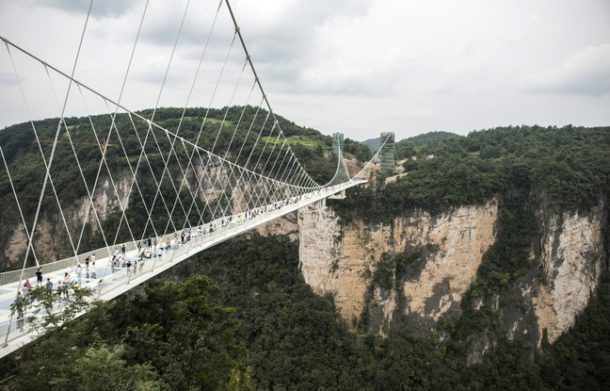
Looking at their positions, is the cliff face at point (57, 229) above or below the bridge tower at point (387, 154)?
below

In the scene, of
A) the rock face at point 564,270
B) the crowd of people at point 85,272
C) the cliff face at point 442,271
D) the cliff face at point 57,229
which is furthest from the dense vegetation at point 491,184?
the cliff face at point 57,229

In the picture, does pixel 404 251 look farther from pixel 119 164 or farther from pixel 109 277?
pixel 119 164

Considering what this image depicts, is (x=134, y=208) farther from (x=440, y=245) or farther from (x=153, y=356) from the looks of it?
(x=153, y=356)

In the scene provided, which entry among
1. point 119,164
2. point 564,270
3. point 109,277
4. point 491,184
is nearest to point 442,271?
point 491,184

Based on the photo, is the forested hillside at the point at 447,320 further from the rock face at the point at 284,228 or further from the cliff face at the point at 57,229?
the cliff face at the point at 57,229

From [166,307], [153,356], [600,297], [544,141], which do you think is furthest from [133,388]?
[544,141]

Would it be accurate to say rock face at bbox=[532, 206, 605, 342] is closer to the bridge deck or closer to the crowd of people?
the bridge deck
